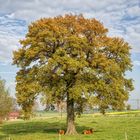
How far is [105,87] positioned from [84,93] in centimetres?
283

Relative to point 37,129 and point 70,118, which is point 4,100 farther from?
point 70,118

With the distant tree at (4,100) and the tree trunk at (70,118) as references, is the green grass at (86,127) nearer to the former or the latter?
the tree trunk at (70,118)

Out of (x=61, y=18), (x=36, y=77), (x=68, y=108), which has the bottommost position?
(x=68, y=108)

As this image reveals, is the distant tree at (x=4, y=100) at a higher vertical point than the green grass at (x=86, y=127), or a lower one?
higher

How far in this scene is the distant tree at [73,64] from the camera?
52438 mm

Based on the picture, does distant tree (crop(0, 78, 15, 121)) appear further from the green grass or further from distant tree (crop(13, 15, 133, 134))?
distant tree (crop(13, 15, 133, 134))

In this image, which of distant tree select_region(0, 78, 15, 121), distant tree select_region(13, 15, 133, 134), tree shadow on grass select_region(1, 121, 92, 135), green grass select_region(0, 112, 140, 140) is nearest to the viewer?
green grass select_region(0, 112, 140, 140)

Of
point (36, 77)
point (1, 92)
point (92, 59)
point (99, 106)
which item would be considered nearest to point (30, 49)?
point (36, 77)

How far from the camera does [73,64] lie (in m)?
50.9

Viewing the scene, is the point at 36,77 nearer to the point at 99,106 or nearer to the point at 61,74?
the point at 61,74

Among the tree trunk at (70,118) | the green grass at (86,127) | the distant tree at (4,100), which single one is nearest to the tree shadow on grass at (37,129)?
the green grass at (86,127)

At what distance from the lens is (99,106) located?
5400 cm

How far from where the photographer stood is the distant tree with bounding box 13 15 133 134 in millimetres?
52438

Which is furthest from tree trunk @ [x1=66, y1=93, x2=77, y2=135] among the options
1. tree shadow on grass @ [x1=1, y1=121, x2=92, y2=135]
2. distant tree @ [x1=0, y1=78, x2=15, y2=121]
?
distant tree @ [x1=0, y1=78, x2=15, y2=121]
